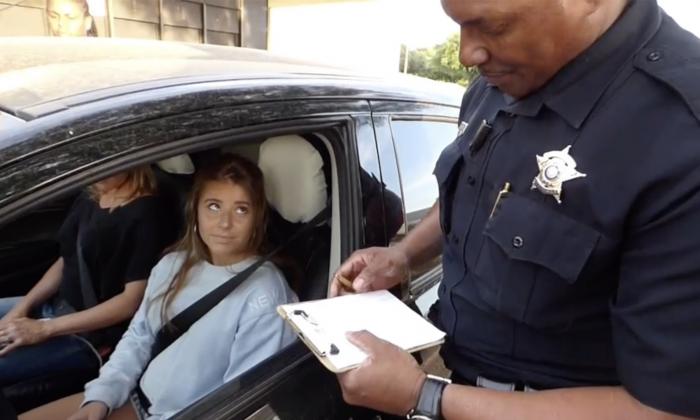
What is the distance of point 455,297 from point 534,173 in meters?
0.37

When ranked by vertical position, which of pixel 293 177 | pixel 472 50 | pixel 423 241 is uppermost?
pixel 472 50

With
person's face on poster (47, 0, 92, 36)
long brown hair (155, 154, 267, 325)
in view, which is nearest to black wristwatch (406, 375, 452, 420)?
long brown hair (155, 154, 267, 325)

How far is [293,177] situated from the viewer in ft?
5.36

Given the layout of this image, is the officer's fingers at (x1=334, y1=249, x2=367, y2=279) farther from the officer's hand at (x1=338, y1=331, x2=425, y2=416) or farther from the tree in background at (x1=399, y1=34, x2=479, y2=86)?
the tree in background at (x1=399, y1=34, x2=479, y2=86)

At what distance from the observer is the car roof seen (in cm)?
107

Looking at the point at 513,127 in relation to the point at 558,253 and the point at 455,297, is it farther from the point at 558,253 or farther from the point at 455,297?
the point at 455,297

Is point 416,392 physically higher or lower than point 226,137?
lower

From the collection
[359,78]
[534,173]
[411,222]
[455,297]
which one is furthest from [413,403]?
[359,78]

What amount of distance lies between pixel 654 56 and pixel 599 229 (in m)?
0.33

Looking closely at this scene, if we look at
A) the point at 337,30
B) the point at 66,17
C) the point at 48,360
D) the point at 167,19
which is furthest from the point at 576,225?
the point at 337,30

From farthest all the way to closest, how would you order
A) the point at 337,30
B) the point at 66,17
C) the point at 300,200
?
the point at 337,30 < the point at 66,17 < the point at 300,200

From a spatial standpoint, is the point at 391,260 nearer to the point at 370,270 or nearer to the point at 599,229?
the point at 370,270

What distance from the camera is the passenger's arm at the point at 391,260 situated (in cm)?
141

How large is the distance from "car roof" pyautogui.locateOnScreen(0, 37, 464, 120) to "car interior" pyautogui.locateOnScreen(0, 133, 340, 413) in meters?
0.23
